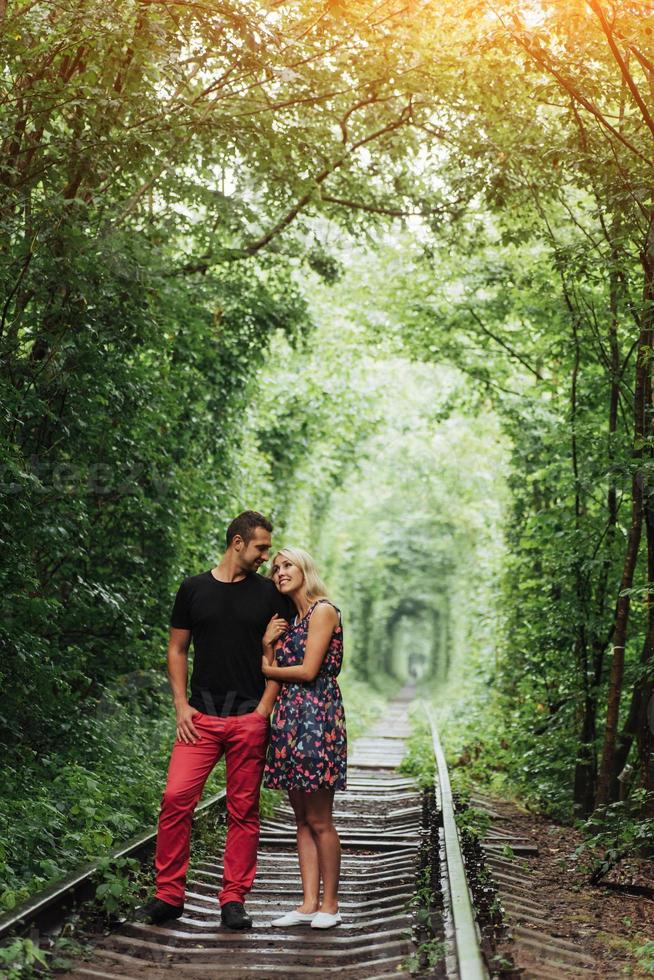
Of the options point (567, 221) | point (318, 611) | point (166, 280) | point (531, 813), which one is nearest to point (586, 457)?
point (567, 221)

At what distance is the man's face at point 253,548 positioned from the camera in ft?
18.2

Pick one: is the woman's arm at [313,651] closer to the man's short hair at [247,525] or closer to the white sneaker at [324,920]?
the man's short hair at [247,525]

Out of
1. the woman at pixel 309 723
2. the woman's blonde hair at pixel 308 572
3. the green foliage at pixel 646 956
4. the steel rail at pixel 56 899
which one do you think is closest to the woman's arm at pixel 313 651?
the woman at pixel 309 723

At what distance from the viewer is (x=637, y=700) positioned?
8.07m

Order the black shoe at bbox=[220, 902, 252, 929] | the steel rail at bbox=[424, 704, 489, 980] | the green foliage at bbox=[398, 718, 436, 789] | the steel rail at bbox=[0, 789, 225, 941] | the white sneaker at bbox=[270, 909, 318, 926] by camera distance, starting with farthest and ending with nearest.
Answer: the green foliage at bbox=[398, 718, 436, 789] → the white sneaker at bbox=[270, 909, 318, 926] → the black shoe at bbox=[220, 902, 252, 929] → the steel rail at bbox=[0, 789, 225, 941] → the steel rail at bbox=[424, 704, 489, 980]

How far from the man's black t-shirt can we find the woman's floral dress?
6.2 inches

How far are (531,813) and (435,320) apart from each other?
7.67m

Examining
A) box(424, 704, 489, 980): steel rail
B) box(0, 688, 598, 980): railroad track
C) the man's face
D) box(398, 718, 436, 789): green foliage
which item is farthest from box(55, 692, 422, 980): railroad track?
box(398, 718, 436, 789): green foliage

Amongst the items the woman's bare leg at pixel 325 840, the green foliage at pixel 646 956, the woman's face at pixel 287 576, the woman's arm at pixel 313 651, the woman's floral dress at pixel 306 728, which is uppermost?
the woman's face at pixel 287 576

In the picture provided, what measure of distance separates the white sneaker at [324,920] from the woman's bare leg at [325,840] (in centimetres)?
3

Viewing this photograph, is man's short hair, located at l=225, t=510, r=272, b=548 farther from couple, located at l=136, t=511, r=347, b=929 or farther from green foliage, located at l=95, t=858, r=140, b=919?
green foliage, located at l=95, t=858, r=140, b=919

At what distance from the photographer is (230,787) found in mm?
5609

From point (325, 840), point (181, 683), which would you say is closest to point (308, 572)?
point (181, 683)

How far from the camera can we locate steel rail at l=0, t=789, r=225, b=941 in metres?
4.58
